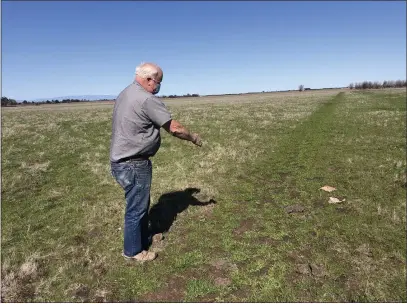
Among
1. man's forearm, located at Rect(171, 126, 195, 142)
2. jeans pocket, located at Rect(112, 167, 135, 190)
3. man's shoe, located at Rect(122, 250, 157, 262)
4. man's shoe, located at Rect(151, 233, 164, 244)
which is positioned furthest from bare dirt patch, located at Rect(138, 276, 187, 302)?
man's forearm, located at Rect(171, 126, 195, 142)

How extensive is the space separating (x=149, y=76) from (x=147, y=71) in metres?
0.08

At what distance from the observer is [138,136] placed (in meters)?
5.36

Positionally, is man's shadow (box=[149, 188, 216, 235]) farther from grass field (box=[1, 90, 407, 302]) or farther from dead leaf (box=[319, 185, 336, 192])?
dead leaf (box=[319, 185, 336, 192])

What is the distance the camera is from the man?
5.18 meters

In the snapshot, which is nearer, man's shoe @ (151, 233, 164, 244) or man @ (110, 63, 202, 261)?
man @ (110, 63, 202, 261)

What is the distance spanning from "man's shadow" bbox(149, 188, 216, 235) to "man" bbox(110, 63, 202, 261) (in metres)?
1.34

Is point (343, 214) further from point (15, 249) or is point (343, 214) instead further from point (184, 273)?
point (15, 249)

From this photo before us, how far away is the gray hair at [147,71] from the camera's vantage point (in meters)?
5.24

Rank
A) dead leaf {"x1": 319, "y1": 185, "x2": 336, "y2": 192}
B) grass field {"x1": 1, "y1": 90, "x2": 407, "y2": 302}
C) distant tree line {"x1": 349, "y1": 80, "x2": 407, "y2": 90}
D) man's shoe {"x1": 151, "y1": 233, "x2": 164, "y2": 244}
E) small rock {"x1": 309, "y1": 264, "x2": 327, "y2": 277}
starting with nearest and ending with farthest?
grass field {"x1": 1, "y1": 90, "x2": 407, "y2": 302} < small rock {"x1": 309, "y1": 264, "x2": 327, "y2": 277} < man's shoe {"x1": 151, "y1": 233, "x2": 164, "y2": 244} < dead leaf {"x1": 319, "y1": 185, "x2": 336, "y2": 192} < distant tree line {"x1": 349, "y1": 80, "x2": 407, "y2": 90}

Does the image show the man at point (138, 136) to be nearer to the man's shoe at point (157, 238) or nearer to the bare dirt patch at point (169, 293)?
the man's shoe at point (157, 238)

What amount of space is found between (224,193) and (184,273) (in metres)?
4.15

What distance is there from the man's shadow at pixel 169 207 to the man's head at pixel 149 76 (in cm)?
303

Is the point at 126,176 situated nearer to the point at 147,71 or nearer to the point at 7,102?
the point at 147,71

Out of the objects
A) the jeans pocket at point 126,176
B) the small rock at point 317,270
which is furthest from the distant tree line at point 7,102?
the small rock at point 317,270
